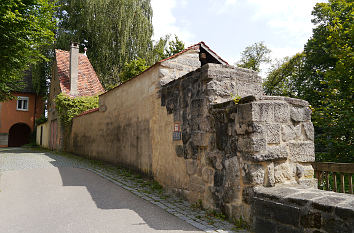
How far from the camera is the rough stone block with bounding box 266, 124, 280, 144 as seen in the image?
3.60m

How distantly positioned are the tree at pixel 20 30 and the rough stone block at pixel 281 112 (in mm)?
7486

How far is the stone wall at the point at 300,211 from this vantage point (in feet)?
8.05

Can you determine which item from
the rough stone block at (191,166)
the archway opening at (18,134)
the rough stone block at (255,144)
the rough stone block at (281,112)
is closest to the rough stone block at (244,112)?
the rough stone block at (255,144)

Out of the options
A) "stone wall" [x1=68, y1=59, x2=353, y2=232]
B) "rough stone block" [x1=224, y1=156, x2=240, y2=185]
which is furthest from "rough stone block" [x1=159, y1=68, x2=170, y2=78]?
"rough stone block" [x1=224, y1=156, x2=240, y2=185]

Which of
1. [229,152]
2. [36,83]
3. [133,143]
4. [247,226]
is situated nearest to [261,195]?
Result: [247,226]

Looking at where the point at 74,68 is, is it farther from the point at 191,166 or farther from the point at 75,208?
the point at 191,166

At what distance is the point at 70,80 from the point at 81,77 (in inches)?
34.9

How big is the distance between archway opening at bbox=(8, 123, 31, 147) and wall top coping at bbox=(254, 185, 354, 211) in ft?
96.1

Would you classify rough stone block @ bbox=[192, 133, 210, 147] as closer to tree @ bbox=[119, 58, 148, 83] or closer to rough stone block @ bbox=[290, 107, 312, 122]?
rough stone block @ bbox=[290, 107, 312, 122]

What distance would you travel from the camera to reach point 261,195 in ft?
10.9

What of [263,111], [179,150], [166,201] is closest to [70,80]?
[179,150]

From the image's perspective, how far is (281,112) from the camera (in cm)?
373

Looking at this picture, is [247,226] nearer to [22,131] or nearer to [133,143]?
[133,143]

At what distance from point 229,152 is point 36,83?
21.6 metres
